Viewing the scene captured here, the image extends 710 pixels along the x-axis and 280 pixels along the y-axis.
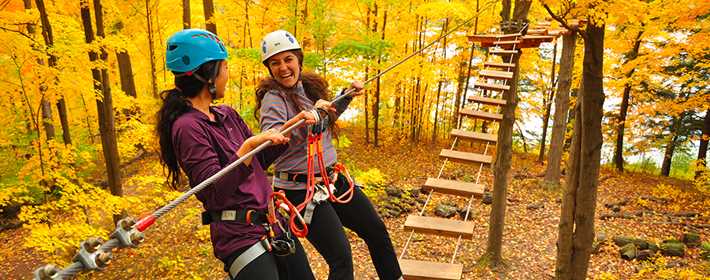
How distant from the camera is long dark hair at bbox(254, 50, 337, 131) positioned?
2.66 metres

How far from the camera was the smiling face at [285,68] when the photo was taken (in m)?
2.64

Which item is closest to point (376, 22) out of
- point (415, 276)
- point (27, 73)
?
point (27, 73)

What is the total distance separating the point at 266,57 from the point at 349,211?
→ 119cm

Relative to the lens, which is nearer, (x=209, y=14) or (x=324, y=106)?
(x=324, y=106)

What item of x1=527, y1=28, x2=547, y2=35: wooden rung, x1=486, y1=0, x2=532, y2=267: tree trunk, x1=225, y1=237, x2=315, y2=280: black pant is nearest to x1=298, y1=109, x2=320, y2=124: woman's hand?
x1=225, y1=237, x2=315, y2=280: black pant

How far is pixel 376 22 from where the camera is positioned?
1359 centimetres

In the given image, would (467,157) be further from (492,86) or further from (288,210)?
(288,210)

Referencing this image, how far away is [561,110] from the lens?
11445mm

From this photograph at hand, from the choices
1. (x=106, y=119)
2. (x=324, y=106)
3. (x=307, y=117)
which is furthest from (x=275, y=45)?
(x=106, y=119)

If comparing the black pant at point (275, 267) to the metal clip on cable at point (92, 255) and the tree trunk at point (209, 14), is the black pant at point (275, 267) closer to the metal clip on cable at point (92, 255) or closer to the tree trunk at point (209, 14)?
the metal clip on cable at point (92, 255)

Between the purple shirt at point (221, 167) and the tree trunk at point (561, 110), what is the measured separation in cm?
961

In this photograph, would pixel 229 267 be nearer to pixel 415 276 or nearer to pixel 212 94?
pixel 212 94

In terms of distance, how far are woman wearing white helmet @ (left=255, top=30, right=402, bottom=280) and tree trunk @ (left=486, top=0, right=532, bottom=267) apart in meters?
4.46

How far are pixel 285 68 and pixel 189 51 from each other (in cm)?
84
